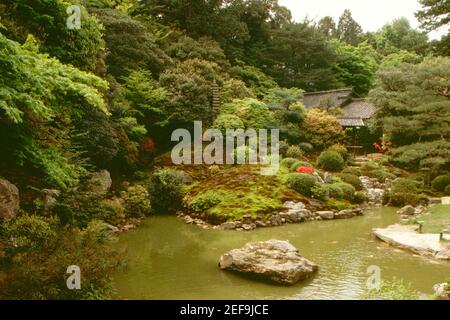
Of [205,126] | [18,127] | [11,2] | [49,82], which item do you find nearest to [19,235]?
[18,127]

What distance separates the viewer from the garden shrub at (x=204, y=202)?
14.7 meters

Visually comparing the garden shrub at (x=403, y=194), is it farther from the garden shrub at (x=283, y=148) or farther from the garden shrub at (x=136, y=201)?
the garden shrub at (x=136, y=201)

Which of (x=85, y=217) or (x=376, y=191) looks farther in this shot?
(x=376, y=191)

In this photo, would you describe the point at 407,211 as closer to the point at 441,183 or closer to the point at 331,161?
the point at 441,183

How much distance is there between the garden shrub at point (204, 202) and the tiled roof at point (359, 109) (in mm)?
A: 16979

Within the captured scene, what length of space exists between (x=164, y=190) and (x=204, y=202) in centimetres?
166

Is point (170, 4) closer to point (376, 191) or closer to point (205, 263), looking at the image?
point (376, 191)

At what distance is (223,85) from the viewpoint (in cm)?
2308

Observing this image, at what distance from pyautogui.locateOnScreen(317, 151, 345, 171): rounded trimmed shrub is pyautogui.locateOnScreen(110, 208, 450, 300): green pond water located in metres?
6.71

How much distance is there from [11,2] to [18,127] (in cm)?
501

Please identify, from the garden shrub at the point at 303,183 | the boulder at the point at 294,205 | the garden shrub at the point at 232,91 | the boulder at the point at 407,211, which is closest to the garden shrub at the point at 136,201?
the boulder at the point at 294,205

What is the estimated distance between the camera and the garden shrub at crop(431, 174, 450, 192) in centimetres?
1901

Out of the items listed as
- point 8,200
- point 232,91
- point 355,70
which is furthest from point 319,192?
point 355,70

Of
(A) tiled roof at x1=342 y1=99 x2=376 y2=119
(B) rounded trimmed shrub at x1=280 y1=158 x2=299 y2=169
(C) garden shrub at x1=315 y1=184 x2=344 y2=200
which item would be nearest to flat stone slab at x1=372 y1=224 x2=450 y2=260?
(C) garden shrub at x1=315 y1=184 x2=344 y2=200
